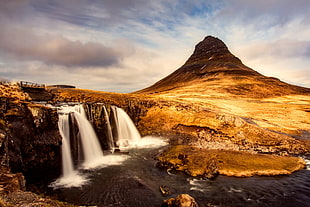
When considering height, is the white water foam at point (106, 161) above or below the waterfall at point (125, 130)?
below

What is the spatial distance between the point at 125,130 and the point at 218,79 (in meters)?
87.3

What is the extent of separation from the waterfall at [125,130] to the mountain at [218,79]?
5601 centimetres

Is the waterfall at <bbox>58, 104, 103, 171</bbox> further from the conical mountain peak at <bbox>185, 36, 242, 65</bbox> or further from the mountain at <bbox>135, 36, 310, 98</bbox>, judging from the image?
the conical mountain peak at <bbox>185, 36, 242, 65</bbox>

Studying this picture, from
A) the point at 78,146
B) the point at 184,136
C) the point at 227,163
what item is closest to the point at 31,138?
the point at 78,146

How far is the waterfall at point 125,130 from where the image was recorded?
28594 millimetres

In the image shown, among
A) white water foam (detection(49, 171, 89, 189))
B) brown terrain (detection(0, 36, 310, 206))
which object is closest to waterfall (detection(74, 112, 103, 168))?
brown terrain (detection(0, 36, 310, 206))

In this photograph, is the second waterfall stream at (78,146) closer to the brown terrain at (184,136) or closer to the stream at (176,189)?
the stream at (176,189)

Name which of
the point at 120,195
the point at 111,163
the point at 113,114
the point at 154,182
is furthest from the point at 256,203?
the point at 113,114

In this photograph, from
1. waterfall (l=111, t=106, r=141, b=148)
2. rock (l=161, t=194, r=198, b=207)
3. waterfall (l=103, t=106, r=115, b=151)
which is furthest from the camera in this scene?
waterfall (l=111, t=106, r=141, b=148)

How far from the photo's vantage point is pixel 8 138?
556 inches

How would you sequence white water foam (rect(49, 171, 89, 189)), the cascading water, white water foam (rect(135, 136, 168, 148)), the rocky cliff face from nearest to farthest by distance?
the rocky cliff face
white water foam (rect(49, 171, 89, 189))
the cascading water
white water foam (rect(135, 136, 168, 148))

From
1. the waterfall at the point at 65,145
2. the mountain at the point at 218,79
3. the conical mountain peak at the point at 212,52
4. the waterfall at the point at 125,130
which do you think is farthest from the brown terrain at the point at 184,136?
the conical mountain peak at the point at 212,52

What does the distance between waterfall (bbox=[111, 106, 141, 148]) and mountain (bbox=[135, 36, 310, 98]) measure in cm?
5601

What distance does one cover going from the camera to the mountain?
280 ft
